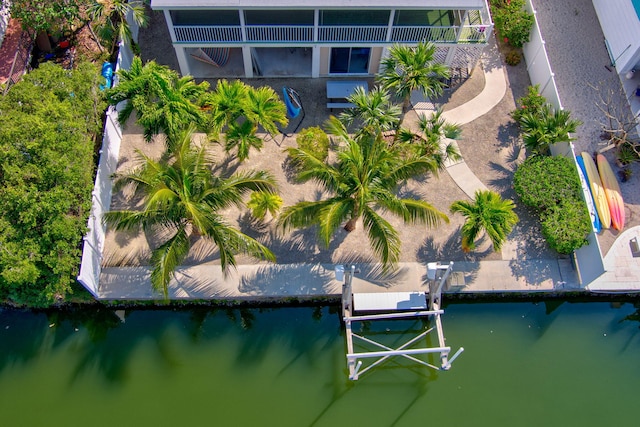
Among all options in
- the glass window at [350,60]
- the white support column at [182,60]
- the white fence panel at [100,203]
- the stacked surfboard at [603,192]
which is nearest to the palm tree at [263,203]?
the white fence panel at [100,203]

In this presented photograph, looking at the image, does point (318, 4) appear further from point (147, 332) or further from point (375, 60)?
point (147, 332)

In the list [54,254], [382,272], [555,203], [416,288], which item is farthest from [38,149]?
[555,203]

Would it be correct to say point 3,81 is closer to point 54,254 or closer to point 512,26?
point 54,254

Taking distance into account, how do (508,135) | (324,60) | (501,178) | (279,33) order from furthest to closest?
(324,60)
(508,135)
(279,33)
(501,178)

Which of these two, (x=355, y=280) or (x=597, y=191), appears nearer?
(x=355, y=280)

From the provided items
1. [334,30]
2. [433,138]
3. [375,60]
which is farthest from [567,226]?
[334,30]

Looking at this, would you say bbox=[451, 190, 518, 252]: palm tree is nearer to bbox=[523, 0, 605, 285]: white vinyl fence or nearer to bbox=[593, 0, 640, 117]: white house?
bbox=[523, 0, 605, 285]: white vinyl fence

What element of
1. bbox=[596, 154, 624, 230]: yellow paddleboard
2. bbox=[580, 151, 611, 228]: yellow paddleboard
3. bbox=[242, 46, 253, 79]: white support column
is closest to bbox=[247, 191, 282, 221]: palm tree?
bbox=[242, 46, 253, 79]: white support column
